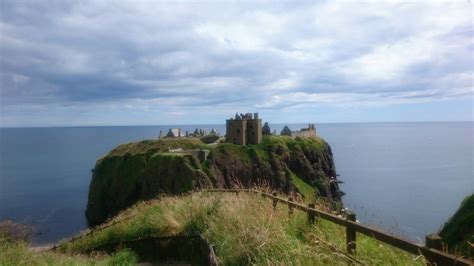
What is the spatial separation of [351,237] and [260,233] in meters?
1.84

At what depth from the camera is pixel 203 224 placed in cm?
1188

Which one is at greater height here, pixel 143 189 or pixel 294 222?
pixel 294 222

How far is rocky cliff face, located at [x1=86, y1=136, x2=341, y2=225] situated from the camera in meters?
63.9

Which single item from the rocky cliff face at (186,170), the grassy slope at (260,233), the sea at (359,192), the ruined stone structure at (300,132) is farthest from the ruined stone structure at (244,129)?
the grassy slope at (260,233)

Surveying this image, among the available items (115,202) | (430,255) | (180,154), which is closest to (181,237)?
(430,255)

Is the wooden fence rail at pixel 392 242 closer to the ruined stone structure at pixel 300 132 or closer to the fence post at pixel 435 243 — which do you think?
the fence post at pixel 435 243

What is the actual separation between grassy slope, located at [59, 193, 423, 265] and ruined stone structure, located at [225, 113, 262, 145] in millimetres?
64636

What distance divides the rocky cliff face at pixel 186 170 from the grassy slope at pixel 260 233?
46276 millimetres

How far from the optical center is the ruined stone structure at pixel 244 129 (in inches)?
3113

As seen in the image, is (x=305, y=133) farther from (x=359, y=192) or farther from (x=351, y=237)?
(x=351, y=237)

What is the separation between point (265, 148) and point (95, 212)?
34.4 m

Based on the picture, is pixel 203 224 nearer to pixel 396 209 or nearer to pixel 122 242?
pixel 122 242

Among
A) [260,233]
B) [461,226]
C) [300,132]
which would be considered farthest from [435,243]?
[300,132]

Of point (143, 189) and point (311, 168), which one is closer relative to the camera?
point (143, 189)
